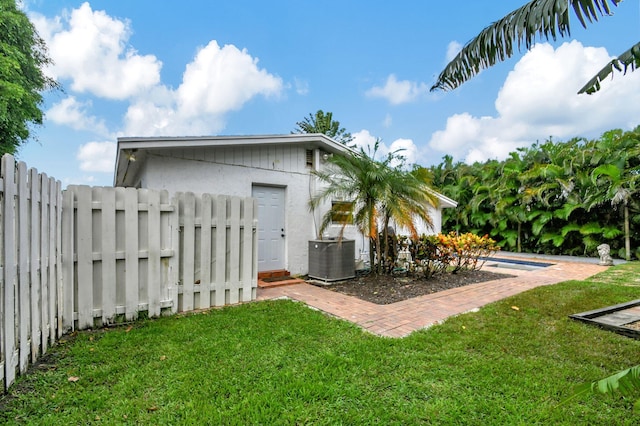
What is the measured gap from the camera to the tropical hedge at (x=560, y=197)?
38.3 feet

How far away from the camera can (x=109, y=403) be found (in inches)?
98.7

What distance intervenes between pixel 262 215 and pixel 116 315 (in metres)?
3.95

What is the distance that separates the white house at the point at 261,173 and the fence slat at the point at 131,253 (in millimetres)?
1789

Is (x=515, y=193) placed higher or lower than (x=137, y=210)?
higher

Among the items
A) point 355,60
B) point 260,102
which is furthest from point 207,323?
point 260,102

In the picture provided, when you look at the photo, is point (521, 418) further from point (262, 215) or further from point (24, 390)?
point (262, 215)

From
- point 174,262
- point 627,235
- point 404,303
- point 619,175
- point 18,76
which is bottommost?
point 404,303

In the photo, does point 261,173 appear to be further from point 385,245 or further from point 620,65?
point 620,65

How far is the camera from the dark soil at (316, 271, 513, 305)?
20.3ft

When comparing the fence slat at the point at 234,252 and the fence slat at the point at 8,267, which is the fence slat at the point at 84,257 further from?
the fence slat at the point at 234,252

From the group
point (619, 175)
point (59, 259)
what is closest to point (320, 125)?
point (619, 175)

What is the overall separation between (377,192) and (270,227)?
2824 mm

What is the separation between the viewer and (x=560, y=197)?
13.4 metres

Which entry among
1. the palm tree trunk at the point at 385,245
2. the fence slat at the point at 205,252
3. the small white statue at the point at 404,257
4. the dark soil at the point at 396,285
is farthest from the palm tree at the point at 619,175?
the fence slat at the point at 205,252
